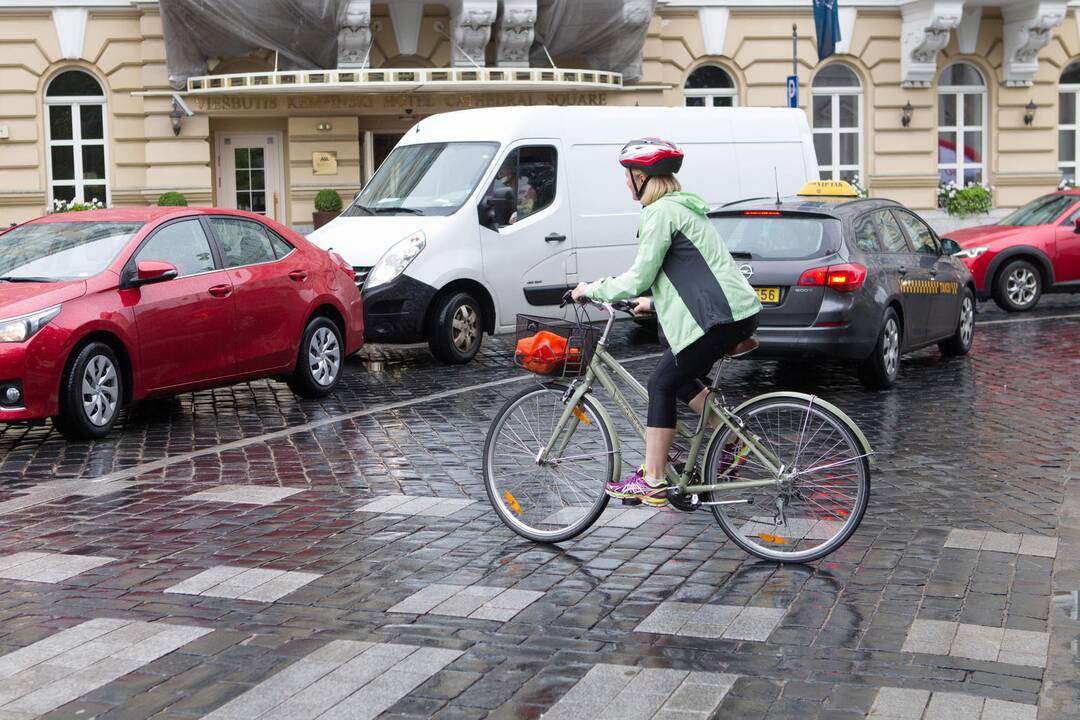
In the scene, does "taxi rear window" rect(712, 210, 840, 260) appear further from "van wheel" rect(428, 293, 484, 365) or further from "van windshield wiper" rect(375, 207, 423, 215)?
"van windshield wiper" rect(375, 207, 423, 215)

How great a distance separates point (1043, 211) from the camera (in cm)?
2047

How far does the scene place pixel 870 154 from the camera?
2873cm

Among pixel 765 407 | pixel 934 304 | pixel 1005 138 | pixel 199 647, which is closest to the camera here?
pixel 199 647

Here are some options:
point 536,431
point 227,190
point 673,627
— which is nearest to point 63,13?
point 227,190

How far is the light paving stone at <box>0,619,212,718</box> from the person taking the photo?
5.01 metres

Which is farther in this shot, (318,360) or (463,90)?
(463,90)

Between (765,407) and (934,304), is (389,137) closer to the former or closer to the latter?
(934,304)

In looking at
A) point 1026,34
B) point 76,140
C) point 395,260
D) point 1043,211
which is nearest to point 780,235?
point 395,260

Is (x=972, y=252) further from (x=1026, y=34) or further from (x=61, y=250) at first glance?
(x=61, y=250)

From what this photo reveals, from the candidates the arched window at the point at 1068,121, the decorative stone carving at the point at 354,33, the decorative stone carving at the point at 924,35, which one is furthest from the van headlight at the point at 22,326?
the arched window at the point at 1068,121

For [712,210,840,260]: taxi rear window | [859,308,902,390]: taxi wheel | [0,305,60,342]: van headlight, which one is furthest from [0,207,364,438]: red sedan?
[859,308,902,390]: taxi wheel

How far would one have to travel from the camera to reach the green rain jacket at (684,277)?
21.2 feet

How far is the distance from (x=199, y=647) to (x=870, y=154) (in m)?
24.8

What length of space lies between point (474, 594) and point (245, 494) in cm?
Answer: 256
